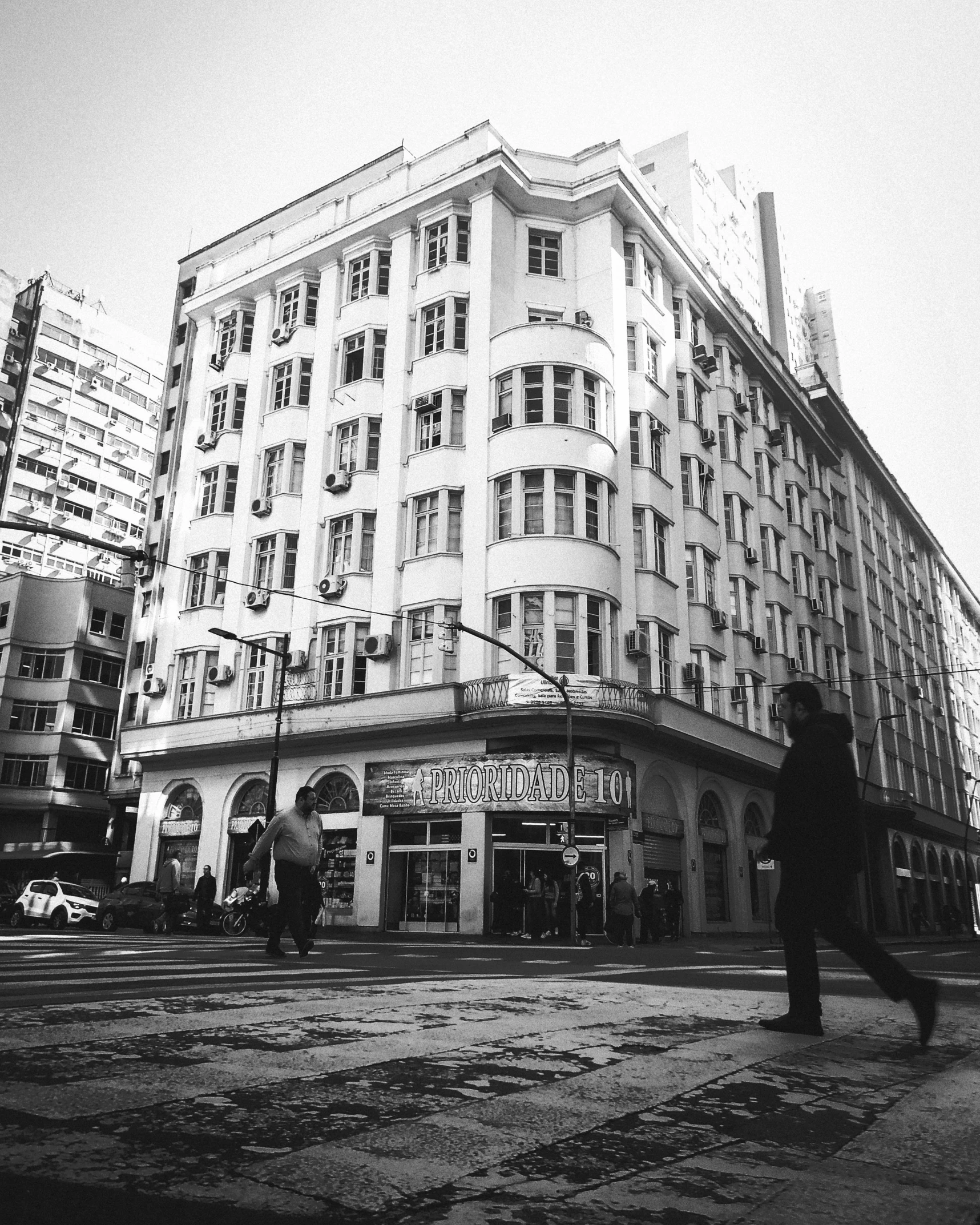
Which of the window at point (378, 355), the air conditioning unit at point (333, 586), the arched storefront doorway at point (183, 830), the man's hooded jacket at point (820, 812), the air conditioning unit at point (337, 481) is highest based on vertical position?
the window at point (378, 355)

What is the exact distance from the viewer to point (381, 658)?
3109cm

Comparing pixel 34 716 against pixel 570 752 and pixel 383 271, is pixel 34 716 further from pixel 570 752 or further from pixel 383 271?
pixel 570 752

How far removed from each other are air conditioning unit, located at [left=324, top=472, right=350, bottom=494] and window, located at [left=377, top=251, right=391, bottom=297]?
7473 millimetres

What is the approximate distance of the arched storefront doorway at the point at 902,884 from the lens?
48.7 m

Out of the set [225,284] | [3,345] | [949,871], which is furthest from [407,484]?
[3,345]

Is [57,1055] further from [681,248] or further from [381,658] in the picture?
[681,248]

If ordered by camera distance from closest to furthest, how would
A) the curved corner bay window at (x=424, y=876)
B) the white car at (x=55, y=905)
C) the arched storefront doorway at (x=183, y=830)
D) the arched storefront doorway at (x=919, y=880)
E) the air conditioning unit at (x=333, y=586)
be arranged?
the white car at (x=55, y=905), the curved corner bay window at (x=424, y=876), the air conditioning unit at (x=333, y=586), the arched storefront doorway at (x=183, y=830), the arched storefront doorway at (x=919, y=880)

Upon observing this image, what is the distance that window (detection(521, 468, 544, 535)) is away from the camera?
98.3 feet

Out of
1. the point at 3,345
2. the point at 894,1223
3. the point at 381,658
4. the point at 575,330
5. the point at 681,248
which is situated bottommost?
the point at 894,1223

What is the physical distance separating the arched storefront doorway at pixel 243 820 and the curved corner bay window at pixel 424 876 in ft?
18.7

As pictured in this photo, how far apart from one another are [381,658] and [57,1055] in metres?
27.8

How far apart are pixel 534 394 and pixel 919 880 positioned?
37301 millimetres

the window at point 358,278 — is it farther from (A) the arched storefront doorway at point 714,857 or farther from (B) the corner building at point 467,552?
(A) the arched storefront doorway at point 714,857

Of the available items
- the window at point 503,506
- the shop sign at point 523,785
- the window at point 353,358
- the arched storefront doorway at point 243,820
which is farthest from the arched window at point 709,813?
the window at point 353,358
